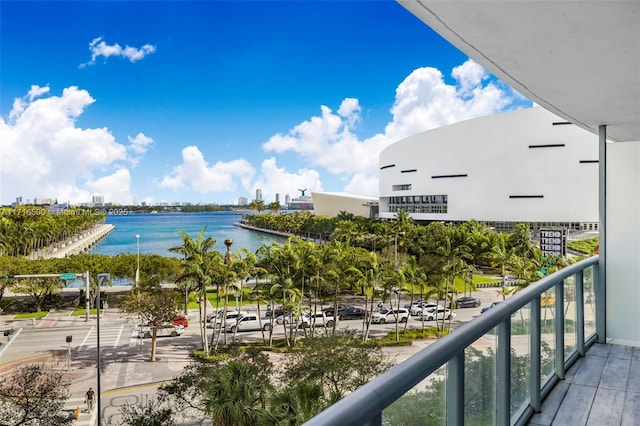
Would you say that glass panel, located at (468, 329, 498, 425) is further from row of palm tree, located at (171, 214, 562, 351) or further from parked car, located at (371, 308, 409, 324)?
parked car, located at (371, 308, 409, 324)

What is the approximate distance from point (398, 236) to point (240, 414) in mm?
41025

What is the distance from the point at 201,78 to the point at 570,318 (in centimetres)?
19818

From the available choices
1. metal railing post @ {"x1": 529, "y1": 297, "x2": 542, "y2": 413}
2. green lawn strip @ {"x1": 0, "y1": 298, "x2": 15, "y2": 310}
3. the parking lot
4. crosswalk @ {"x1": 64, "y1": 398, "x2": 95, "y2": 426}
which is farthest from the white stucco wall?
green lawn strip @ {"x1": 0, "y1": 298, "x2": 15, "y2": 310}

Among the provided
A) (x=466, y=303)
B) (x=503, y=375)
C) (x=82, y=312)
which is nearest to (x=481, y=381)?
(x=503, y=375)

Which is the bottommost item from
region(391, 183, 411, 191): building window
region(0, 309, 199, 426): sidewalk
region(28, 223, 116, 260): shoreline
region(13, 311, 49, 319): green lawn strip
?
region(0, 309, 199, 426): sidewalk

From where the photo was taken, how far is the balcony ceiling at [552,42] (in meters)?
1.82

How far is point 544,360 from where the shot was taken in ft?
9.20

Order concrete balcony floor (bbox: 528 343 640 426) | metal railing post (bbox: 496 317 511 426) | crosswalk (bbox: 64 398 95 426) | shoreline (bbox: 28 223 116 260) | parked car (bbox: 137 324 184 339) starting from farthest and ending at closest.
Answer: shoreline (bbox: 28 223 116 260)
parked car (bbox: 137 324 184 339)
crosswalk (bbox: 64 398 95 426)
concrete balcony floor (bbox: 528 343 640 426)
metal railing post (bbox: 496 317 511 426)

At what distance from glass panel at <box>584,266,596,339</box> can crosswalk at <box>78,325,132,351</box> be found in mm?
27737

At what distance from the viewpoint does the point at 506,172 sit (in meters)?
62.2

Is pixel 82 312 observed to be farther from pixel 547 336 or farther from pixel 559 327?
pixel 547 336

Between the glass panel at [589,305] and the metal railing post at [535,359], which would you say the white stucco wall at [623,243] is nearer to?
the glass panel at [589,305]

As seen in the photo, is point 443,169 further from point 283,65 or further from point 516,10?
point 283,65

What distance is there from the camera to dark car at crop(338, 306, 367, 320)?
3341 centimetres
